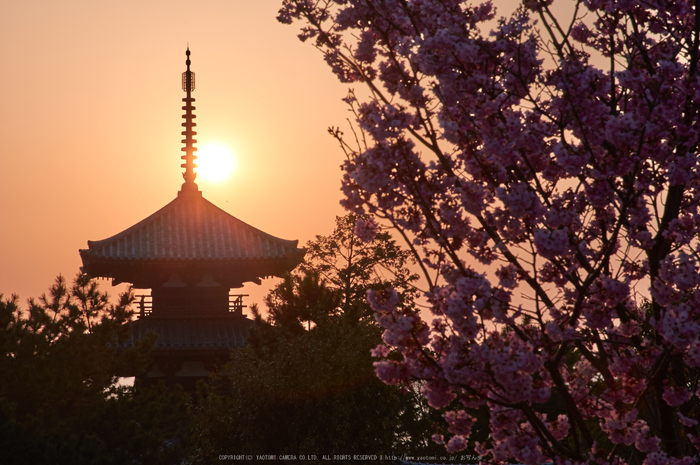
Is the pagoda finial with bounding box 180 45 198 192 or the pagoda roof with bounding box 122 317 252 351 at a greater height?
the pagoda finial with bounding box 180 45 198 192

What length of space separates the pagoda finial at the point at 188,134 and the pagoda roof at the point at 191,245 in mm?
1532

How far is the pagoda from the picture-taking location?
2847 centimetres

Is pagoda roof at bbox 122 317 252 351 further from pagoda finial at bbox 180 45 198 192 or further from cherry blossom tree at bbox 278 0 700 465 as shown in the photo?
cherry blossom tree at bbox 278 0 700 465

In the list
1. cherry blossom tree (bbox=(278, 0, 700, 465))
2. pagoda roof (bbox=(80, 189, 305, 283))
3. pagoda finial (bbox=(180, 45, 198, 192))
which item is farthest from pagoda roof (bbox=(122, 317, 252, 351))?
cherry blossom tree (bbox=(278, 0, 700, 465))

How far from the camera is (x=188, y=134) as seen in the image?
113 feet

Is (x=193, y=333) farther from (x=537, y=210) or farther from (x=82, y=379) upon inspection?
(x=537, y=210)

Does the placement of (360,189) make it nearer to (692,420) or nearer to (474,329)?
(474,329)

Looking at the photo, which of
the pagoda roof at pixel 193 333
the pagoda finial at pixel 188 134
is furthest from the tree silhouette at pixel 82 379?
the pagoda finial at pixel 188 134

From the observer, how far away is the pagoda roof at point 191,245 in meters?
29.2

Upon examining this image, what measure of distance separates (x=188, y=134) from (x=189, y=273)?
7.34 meters

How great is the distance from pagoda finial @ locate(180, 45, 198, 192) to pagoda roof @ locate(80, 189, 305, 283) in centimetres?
153

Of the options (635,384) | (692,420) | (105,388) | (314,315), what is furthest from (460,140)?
(105,388)

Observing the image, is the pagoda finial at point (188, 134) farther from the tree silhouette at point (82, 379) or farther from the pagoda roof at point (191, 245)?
the tree silhouette at point (82, 379)

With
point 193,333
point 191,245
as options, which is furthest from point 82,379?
point 191,245
